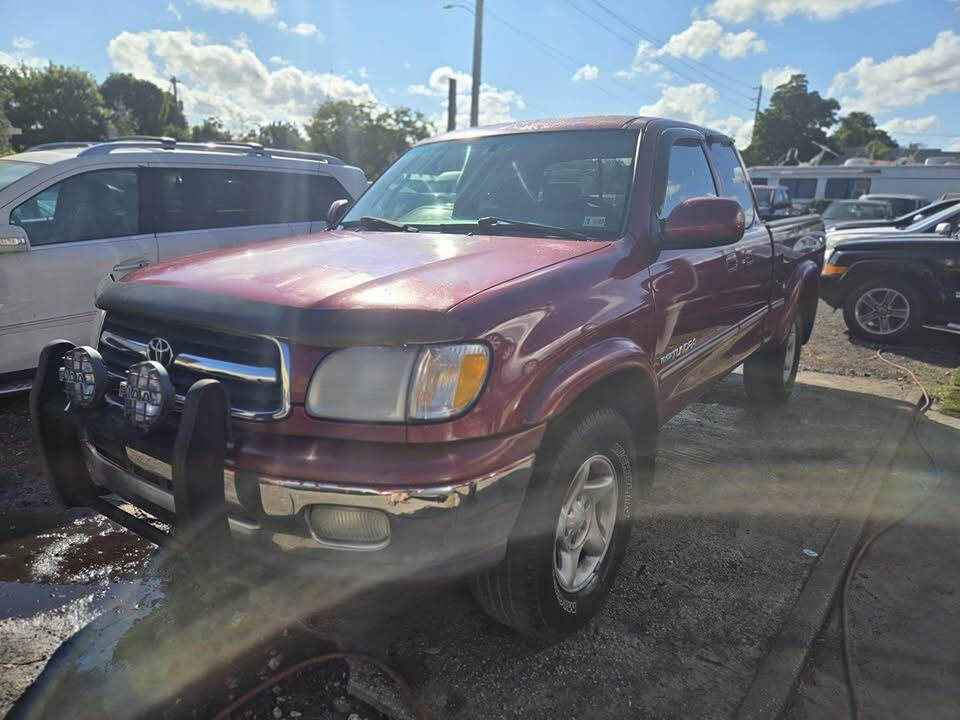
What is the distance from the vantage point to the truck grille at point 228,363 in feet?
6.38

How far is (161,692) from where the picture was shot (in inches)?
87.4

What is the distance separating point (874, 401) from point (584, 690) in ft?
14.8

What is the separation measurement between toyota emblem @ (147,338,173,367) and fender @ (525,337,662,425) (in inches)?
46.4

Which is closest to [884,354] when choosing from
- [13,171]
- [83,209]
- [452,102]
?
[83,209]

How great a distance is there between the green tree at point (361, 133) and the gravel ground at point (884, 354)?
142 feet

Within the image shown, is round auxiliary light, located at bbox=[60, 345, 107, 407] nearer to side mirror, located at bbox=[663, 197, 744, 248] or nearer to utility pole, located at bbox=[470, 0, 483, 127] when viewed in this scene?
side mirror, located at bbox=[663, 197, 744, 248]

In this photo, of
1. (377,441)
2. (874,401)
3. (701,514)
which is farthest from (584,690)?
(874,401)

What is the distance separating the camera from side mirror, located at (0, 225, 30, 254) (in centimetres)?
436

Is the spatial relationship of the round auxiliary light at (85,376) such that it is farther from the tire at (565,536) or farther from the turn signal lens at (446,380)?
the tire at (565,536)

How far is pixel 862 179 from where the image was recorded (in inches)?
928

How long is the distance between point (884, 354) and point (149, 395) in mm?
7868

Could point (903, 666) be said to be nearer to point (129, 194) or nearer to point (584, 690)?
point (584, 690)

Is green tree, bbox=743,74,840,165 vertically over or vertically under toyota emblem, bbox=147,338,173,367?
over

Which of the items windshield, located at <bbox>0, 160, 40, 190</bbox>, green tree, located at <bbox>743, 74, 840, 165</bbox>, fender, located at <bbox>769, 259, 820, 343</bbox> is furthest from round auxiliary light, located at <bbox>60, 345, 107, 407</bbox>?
green tree, located at <bbox>743, 74, 840, 165</bbox>
